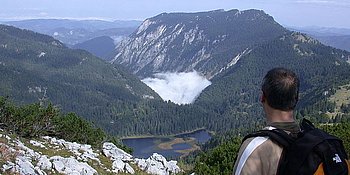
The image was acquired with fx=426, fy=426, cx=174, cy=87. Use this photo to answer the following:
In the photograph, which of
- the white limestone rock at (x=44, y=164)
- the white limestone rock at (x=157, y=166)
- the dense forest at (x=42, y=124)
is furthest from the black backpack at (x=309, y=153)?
the dense forest at (x=42, y=124)

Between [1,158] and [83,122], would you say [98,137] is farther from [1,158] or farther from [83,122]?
[1,158]

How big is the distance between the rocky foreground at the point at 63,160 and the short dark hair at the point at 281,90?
17605mm

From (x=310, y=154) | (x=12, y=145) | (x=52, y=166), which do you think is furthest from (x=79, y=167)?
(x=310, y=154)

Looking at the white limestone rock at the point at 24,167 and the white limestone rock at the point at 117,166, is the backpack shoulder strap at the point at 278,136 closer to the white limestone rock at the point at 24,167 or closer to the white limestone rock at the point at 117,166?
the white limestone rock at the point at 24,167

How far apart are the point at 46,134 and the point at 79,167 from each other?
548 inches

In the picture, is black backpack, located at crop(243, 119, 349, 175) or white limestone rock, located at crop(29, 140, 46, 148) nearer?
black backpack, located at crop(243, 119, 349, 175)

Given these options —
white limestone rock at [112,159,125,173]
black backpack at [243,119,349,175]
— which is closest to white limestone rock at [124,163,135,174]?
white limestone rock at [112,159,125,173]

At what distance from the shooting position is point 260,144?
6.11 meters

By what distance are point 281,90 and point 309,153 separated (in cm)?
105

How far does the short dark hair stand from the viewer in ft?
20.8

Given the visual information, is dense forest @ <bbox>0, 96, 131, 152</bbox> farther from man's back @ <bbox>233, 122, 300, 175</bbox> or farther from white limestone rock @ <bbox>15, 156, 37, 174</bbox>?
man's back @ <bbox>233, 122, 300, 175</bbox>

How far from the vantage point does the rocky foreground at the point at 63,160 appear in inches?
890

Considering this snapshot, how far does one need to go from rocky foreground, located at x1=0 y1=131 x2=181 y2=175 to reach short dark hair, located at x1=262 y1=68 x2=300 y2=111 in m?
17.6

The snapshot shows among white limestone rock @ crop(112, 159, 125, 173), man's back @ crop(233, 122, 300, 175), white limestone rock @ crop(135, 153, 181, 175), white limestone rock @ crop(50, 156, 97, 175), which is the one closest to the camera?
man's back @ crop(233, 122, 300, 175)
